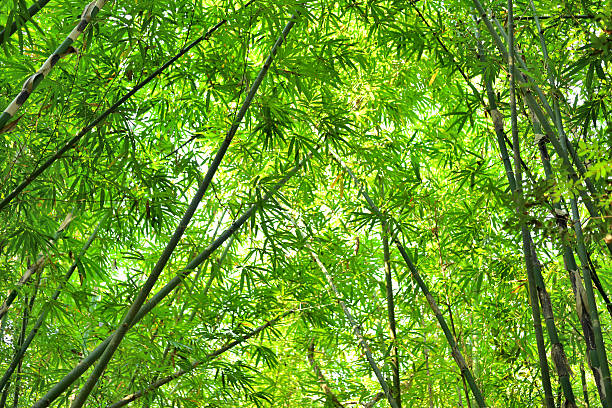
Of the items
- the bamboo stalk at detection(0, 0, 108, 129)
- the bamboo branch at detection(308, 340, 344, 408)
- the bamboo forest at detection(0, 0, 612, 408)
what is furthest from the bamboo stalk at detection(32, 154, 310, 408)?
the bamboo branch at detection(308, 340, 344, 408)

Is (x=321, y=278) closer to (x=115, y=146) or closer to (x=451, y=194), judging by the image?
(x=451, y=194)

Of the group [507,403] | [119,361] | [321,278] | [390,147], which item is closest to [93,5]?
[119,361]

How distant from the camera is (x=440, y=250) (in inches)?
127

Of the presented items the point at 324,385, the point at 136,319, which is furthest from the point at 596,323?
the point at 324,385

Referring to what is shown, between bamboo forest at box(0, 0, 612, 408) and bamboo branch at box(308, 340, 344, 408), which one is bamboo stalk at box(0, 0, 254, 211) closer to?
bamboo forest at box(0, 0, 612, 408)

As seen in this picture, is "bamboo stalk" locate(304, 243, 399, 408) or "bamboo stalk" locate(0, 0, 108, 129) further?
"bamboo stalk" locate(304, 243, 399, 408)

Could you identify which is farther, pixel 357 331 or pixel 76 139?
pixel 357 331

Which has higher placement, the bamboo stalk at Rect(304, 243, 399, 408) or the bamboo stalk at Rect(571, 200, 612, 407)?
the bamboo stalk at Rect(304, 243, 399, 408)

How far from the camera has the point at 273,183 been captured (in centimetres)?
265

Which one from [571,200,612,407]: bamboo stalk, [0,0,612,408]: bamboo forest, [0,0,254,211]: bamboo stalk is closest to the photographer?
[571,200,612,407]: bamboo stalk

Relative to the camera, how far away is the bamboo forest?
7.30ft

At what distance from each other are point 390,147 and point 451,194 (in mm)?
485

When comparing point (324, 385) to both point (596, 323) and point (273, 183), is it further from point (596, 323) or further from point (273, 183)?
point (596, 323)

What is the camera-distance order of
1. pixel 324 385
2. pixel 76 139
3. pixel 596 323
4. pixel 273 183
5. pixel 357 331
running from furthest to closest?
pixel 324 385 < pixel 357 331 < pixel 273 183 < pixel 76 139 < pixel 596 323
